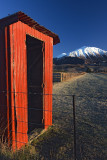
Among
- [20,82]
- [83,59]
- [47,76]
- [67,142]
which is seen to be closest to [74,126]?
[67,142]

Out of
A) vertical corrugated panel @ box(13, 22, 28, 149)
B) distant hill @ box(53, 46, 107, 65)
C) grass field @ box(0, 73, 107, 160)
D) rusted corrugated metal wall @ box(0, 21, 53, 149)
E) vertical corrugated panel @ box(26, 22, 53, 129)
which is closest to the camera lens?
grass field @ box(0, 73, 107, 160)

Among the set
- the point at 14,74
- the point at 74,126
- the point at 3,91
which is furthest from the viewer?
the point at 14,74

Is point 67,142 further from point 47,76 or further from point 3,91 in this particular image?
point 3,91

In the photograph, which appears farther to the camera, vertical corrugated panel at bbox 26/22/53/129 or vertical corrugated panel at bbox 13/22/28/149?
vertical corrugated panel at bbox 26/22/53/129

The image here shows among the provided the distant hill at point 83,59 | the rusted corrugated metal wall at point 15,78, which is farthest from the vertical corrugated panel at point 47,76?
the distant hill at point 83,59

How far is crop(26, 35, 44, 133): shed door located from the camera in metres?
5.02

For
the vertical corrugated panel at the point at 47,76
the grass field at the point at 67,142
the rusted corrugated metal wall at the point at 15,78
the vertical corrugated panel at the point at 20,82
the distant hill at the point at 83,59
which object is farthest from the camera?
the distant hill at the point at 83,59

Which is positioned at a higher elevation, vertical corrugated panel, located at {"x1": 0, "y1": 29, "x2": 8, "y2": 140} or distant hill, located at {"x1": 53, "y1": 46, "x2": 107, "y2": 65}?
distant hill, located at {"x1": 53, "y1": 46, "x2": 107, "y2": 65}

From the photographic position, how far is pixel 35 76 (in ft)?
17.0

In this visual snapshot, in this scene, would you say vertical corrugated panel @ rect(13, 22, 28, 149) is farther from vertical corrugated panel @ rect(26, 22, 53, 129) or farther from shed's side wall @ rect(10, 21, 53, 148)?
vertical corrugated panel @ rect(26, 22, 53, 129)

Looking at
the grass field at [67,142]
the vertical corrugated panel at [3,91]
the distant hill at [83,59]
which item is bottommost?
the grass field at [67,142]

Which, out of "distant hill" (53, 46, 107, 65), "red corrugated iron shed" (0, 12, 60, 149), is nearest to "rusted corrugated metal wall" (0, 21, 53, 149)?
"red corrugated iron shed" (0, 12, 60, 149)

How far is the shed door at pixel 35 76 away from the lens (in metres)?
5.02

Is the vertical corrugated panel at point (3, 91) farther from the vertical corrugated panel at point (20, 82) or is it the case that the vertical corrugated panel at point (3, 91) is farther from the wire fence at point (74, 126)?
the vertical corrugated panel at point (20, 82)
